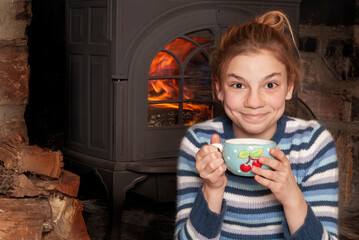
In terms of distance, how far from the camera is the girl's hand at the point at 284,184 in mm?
1112

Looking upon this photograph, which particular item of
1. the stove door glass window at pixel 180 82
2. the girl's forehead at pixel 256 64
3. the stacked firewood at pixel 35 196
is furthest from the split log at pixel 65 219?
the girl's forehead at pixel 256 64

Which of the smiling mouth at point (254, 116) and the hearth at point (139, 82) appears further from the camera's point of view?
the hearth at point (139, 82)

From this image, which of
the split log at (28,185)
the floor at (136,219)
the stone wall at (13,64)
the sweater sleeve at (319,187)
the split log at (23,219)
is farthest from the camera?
the floor at (136,219)

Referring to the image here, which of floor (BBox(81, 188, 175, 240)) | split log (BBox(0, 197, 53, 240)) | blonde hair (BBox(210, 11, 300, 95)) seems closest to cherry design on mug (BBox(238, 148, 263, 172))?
blonde hair (BBox(210, 11, 300, 95))

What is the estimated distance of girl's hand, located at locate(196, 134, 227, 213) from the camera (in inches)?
46.1

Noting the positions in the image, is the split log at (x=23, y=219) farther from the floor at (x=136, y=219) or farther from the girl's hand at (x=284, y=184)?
the girl's hand at (x=284, y=184)

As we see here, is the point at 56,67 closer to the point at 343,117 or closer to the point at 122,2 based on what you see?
the point at 122,2

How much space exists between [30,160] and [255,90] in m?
0.96

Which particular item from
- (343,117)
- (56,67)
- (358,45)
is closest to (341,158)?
(343,117)

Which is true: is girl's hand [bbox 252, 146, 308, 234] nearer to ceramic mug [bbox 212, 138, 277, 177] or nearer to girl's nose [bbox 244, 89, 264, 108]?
ceramic mug [bbox 212, 138, 277, 177]

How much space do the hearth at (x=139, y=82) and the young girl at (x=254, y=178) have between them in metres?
0.95

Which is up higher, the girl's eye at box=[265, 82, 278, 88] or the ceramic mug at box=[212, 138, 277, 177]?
the girl's eye at box=[265, 82, 278, 88]

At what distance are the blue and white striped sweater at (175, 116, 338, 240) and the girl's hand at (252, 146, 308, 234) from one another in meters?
0.03

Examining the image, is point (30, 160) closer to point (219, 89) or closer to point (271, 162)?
point (219, 89)
